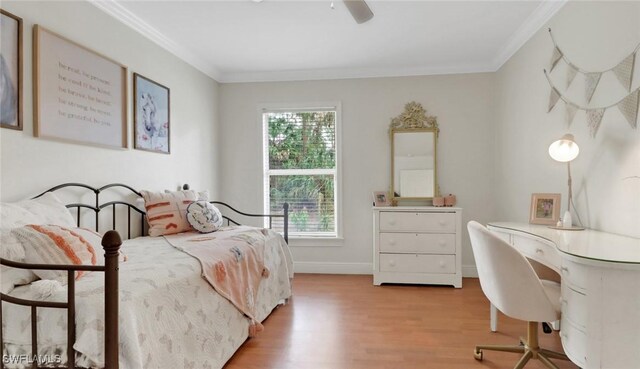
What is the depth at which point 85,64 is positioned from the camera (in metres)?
2.31

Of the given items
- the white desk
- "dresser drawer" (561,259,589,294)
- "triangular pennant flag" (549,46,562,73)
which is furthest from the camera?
"triangular pennant flag" (549,46,562,73)

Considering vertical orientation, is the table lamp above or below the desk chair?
above

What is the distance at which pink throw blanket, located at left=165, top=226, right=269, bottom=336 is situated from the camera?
2.05 meters

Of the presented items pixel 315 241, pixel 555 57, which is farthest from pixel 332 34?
pixel 315 241

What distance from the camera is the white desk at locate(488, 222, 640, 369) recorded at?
4.24 feet

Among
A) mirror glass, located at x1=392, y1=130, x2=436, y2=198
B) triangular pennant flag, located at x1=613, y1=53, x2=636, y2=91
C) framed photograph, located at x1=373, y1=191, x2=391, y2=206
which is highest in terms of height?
triangular pennant flag, located at x1=613, y1=53, x2=636, y2=91

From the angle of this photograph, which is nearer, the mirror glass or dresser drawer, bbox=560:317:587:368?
dresser drawer, bbox=560:317:587:368

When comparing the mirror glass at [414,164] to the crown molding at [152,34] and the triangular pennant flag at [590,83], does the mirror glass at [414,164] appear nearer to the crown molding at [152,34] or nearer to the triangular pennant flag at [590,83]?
the triangular pennant flag at [590,83]

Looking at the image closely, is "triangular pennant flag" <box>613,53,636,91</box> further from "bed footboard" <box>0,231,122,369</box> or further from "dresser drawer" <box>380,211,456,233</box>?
"bed footboard" <box>0,231,122,369</box>

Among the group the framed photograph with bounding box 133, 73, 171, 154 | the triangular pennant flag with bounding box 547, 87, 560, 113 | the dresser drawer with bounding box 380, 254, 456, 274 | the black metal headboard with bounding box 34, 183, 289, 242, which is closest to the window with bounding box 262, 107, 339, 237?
the dresser drawer with bounding box 380, 254, 456, 274

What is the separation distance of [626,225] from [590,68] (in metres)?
0.96

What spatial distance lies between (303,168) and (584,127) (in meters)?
2.72

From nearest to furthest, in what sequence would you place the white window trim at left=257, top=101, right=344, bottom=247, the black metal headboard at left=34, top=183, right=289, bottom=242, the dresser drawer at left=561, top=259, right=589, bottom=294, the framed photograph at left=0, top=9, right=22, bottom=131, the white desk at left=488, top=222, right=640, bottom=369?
the white desk at left=488, top=222, right=640, bottom=369 → the dresser drawer at left=561, top=259, right=589, bottom=294 → the framed photograph at left=0, top=9, right=22, bottom=131 → the black metal headboard at left=34, top=183, right=289, bottom=242 → the white window trim at left=257, top=101, right=344, bottom=247

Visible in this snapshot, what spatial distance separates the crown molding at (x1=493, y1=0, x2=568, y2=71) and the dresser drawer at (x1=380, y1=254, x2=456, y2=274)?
202cm
